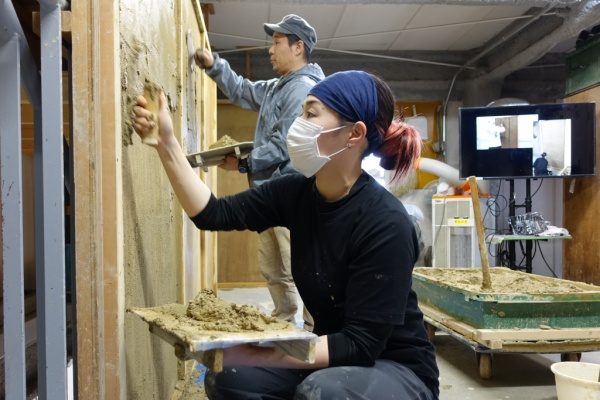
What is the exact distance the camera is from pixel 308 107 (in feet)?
4.35

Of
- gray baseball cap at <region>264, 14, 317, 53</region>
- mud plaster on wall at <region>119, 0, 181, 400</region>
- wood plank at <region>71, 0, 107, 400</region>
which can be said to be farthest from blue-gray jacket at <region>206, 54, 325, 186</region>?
wood plank at <region>71, 0, 107, 400</region>

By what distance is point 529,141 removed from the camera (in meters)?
4.85

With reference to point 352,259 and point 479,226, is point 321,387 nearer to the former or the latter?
point 352,259

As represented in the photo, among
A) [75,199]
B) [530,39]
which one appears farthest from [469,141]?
[75,199]

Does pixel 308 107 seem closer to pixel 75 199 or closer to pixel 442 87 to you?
pixel 75 199

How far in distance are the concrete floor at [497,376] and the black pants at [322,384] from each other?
1310 mm

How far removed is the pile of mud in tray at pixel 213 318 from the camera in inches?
40.3

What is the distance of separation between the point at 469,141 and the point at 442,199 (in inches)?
26.8

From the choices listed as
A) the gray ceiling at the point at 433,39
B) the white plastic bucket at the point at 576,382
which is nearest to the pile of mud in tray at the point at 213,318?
the white plastic bucket at the point at 576,382

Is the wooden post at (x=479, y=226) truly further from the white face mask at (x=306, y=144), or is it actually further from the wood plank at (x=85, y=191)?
the wood plank at (x=85, y=191)

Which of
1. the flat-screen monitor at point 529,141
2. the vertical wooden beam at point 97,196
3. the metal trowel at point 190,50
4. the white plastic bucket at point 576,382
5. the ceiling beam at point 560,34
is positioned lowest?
the white plastic bucket at point 576,382

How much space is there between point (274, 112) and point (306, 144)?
1284 millimetres

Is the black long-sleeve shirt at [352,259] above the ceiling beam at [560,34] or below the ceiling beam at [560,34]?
below

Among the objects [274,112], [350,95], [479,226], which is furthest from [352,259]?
[479,226]
